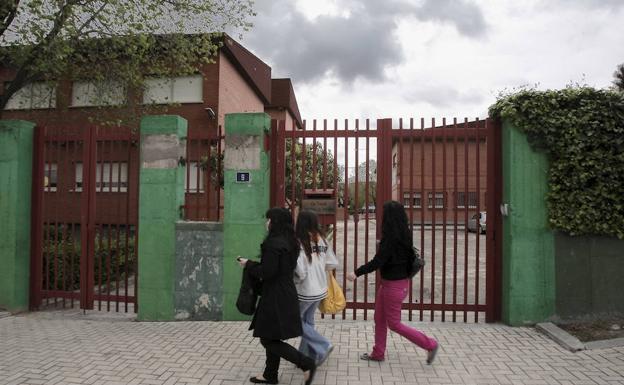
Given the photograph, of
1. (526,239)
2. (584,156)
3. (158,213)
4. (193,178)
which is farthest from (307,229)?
(193,178)

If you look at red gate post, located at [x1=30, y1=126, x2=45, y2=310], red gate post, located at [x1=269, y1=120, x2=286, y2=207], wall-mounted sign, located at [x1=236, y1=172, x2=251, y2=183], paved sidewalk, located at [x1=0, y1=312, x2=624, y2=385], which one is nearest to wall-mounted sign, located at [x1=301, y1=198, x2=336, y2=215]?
red gate post, located at [x1=269, y1=120, x2=286, y2=207]

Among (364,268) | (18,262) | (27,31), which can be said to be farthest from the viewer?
(27,31)

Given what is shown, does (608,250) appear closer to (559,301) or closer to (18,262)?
(559,301)

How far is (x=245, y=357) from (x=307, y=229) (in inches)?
66.3

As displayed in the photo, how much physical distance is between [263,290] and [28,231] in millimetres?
5149

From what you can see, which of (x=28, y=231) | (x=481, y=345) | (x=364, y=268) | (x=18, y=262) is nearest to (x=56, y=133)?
(x=28, y=231)

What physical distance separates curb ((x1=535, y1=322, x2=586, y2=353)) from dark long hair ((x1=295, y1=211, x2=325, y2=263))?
318cm

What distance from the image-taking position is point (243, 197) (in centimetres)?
594

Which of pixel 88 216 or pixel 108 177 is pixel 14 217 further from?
pixel 108 177

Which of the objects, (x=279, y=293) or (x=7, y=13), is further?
(x=7, y=13)

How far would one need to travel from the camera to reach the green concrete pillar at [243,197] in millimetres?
5898

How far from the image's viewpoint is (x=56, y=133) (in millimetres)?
6766

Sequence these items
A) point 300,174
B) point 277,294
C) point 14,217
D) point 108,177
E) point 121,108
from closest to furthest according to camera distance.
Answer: point 277,294
point 14,217
point 108,177
point 121,108
point 300,174

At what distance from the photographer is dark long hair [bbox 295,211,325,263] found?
12.8ft
